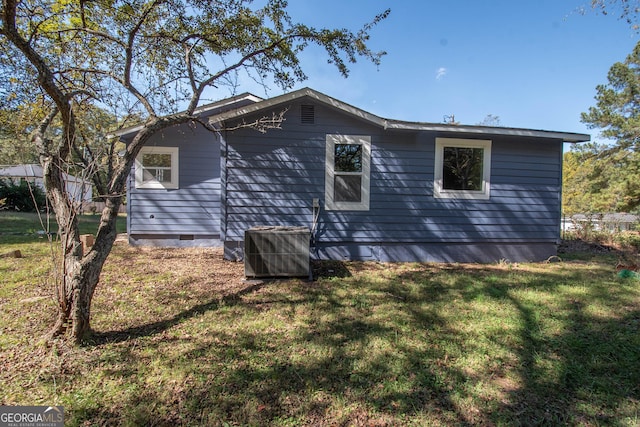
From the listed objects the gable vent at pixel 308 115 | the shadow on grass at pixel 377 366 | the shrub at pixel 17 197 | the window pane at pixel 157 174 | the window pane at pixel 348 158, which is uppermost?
the gable vent at pixel 308 115

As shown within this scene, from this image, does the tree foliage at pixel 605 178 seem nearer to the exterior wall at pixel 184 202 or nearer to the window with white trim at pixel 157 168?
the exterior wall at pixel 184 202

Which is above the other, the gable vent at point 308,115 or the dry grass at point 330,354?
the gable vent at point 308,115

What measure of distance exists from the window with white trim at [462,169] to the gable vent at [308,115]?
9.03ft

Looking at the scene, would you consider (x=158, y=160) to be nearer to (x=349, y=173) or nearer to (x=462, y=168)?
(x=349, y=173)

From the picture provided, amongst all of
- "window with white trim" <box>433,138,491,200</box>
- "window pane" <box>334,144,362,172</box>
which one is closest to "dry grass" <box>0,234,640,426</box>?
"window with white trim" <box>433,138,491,200</box>

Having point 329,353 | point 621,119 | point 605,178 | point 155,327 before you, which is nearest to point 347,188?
point 329,353

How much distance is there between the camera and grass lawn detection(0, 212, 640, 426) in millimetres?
2031

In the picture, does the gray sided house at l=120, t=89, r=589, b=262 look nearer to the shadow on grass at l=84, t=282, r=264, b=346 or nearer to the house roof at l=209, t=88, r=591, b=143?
the house roof at l=209, t=88, r=591, b=143

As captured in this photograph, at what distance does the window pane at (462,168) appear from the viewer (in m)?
6.45

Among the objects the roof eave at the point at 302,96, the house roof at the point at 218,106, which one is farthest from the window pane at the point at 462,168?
the house roof at the point at 218,106

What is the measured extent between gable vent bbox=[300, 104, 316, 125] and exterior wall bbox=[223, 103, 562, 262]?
0.22 feet

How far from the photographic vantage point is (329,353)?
8.96ft

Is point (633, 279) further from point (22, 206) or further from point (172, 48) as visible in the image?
point (22, 206)

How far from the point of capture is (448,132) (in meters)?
6.13
